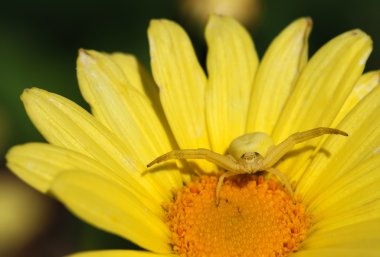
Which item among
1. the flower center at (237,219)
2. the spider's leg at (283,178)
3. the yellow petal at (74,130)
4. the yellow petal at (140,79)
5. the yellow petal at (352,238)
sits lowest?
the flower center at (237,219)

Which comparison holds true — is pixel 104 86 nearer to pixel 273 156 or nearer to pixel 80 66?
pixel 80 66

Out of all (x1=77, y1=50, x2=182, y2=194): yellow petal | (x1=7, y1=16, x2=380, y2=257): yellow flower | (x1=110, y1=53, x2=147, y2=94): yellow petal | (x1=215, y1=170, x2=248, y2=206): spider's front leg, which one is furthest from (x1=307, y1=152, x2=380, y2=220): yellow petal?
(x1=110, y1=53, x2=147, y2=94): yellow petal

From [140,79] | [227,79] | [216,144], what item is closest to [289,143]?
→ [216,144]

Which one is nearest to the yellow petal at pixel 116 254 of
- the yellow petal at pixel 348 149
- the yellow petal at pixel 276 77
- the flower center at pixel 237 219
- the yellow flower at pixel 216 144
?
the yellow flower at pixel 216 144

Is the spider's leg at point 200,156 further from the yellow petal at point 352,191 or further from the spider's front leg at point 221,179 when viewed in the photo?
the yellow petal at point 352,191

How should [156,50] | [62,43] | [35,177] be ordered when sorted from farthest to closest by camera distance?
[62,43], [156,50], [35,177]

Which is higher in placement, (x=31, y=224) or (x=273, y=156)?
(x=273, y=156)

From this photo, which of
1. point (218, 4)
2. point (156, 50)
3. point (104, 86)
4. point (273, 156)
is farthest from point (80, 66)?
point (218, 4)
